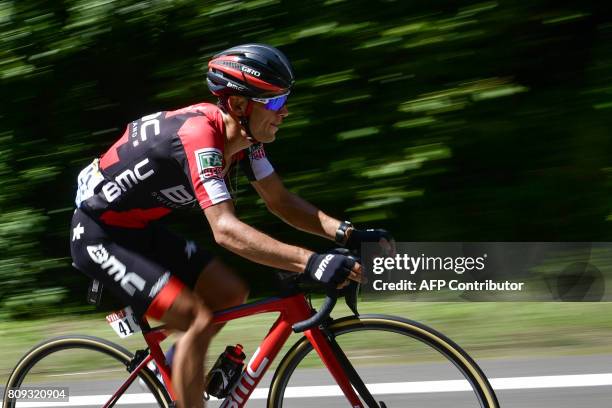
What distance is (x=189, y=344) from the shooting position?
341cm

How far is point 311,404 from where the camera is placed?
3816mm

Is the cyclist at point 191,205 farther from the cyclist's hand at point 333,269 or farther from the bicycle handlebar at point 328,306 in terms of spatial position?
the bicycle handlebar at point 328,306

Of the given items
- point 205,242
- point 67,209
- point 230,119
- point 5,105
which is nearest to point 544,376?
point 230,119

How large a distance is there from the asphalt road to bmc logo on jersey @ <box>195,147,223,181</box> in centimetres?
91

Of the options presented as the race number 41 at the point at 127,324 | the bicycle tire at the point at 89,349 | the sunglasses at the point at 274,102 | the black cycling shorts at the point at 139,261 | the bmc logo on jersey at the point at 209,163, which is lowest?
the bicycle tire at the point at 89,349

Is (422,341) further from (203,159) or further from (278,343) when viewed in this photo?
(203,159)

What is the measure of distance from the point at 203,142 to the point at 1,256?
520cm

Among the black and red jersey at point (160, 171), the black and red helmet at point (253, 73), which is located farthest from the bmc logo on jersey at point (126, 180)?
the black and red helmet at point (253, 73)

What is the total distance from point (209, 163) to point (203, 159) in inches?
1.1

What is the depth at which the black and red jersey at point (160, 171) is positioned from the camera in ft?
10.6

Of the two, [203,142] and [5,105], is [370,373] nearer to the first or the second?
[203,142]

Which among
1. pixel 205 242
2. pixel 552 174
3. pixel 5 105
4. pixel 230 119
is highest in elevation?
pixel 230 119

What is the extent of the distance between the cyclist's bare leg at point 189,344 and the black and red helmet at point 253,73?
814mm

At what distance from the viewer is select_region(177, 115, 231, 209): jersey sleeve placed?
3209 millimetres
